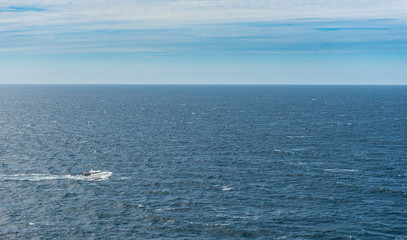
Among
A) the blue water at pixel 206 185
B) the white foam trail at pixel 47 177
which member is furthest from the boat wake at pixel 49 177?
the blue water at pixel 206 185

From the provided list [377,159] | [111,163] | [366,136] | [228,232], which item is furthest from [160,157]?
[366,136]

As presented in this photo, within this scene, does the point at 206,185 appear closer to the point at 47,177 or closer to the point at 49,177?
the point at 49,177

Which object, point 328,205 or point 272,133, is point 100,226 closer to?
point 328,205

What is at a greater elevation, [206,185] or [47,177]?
[206,185]

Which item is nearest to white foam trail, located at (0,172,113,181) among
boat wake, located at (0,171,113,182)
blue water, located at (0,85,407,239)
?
boat wake, located at (0,171,113,182)

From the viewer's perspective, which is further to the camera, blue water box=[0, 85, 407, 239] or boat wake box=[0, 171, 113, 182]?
boat wake box=[0, 171, 113, 182]

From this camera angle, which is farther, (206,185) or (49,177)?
(49,177)

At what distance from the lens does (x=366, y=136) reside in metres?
144

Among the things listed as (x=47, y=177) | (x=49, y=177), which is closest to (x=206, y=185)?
(x=49, y=177)

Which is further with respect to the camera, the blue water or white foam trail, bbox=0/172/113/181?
white foam trail, bbox=0/172/113/181

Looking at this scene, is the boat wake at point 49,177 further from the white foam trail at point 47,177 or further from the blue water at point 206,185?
the blue water at point 206,185

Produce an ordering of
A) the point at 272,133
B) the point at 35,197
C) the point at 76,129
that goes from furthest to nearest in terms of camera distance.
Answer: the point at 76,129
the point at 272,133
the point at 35,197

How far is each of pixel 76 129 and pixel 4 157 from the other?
2021 inches

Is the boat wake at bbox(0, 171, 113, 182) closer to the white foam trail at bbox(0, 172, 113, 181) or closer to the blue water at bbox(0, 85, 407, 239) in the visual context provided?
the white foam trail at bbox(0, 172, 113, 181)
